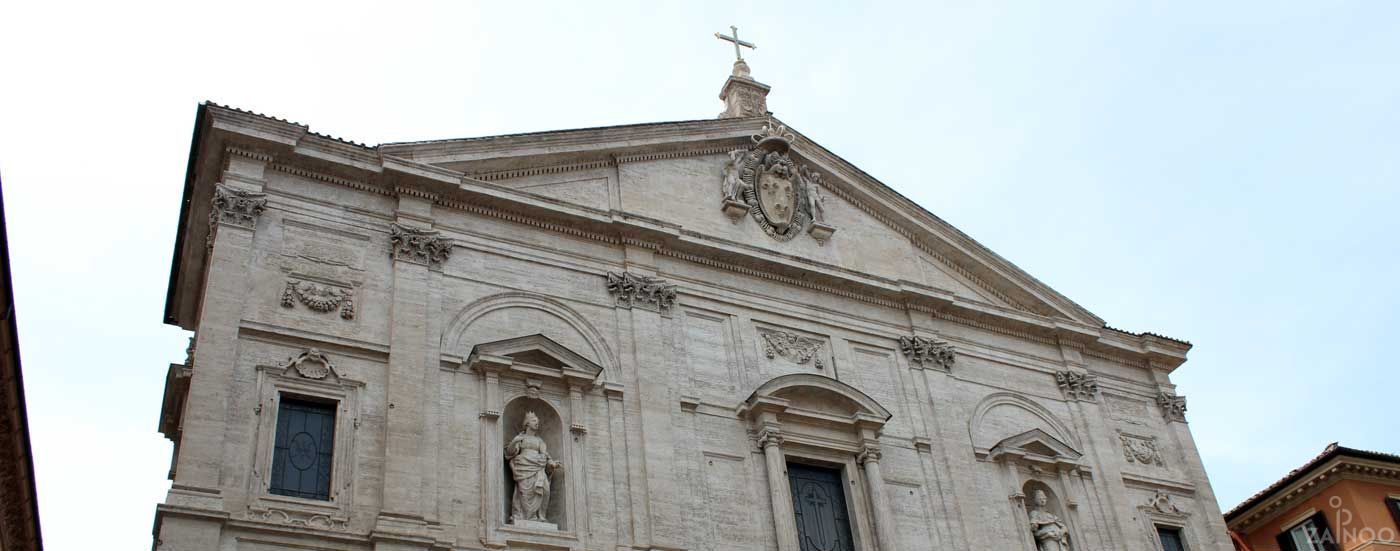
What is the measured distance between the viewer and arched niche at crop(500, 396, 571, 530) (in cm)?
1698

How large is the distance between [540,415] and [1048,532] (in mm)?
8108

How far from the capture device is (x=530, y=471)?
55.7 feet

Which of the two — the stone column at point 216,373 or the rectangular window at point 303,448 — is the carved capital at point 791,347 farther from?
the stone column at point 216,373

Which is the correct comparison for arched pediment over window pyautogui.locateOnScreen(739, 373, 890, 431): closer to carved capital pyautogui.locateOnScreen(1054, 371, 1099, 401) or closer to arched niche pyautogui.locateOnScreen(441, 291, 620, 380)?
arched niche pyautogui.locateOnScreen(441, 291, 620, 380)

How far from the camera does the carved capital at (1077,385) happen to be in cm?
2311

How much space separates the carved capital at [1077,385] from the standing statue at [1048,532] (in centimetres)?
284

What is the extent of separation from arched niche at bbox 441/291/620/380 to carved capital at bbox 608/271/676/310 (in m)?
0.80

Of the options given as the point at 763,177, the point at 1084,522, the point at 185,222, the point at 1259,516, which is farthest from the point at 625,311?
the point at 1259,516

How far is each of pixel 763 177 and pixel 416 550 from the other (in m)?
9.77

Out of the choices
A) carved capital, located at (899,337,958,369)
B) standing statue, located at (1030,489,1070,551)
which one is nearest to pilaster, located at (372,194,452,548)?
carved capital, located at (899,337,958,369)

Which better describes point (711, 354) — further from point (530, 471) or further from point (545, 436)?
point (530, 471)

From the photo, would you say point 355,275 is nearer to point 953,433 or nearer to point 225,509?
point 225,509

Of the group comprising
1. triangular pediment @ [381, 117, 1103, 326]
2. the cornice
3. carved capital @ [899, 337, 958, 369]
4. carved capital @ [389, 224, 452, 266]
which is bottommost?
carved capital @ [899, 337, 958, 369]

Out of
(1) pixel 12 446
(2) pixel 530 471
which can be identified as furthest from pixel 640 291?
(1) pixel 12 446
